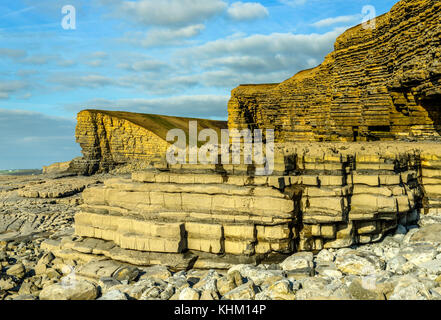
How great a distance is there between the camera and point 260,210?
7895 millimetres

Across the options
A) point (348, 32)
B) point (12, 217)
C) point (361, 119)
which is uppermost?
point (348, 32)

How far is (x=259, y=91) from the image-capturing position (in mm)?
26906

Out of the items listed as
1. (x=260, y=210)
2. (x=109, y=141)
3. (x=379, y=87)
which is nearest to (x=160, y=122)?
(x=109, y=141)

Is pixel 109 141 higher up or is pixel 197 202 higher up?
pixel 109 141

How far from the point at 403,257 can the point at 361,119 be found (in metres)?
9.81

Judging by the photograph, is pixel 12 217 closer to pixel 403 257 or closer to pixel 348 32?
pixel 403 257

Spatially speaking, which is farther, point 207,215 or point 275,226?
point 207,215

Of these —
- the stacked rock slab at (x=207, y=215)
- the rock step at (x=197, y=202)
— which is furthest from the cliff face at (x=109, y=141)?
the stacked rock slab at (x=207, y=215)

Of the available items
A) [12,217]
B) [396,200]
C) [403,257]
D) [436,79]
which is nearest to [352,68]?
[436,79]

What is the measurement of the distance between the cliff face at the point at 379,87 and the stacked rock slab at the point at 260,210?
149 inches

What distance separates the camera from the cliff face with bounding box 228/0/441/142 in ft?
34.2

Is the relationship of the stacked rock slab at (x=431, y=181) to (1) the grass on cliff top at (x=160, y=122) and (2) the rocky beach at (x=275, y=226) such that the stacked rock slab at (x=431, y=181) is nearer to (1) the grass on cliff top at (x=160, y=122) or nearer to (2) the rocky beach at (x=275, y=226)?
(2) the rocky beach at (x=275, y=226)

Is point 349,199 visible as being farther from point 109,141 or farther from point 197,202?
point 109,141

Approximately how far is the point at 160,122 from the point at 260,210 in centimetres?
4966
